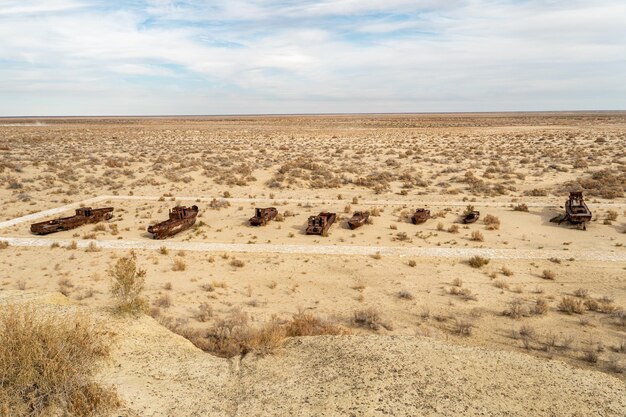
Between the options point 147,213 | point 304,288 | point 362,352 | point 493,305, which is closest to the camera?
point 362,352

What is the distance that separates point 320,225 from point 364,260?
11.5 feet

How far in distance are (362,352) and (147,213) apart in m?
16.8

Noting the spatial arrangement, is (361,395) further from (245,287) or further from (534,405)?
(245,287)

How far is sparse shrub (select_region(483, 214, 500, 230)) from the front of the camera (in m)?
17.5

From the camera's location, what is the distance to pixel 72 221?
18109 millimetres

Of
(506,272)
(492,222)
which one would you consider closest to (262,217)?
(492,222)

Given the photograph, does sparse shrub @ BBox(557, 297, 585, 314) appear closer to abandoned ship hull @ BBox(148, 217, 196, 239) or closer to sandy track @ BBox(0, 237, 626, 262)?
sandy track @ BBox(0, 237, 626, 262)

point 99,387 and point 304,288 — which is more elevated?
point 99,387

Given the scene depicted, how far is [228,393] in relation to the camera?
6379 mm

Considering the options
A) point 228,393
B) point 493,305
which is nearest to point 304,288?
point 493,305

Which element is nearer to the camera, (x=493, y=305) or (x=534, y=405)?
(x=534, y=405)

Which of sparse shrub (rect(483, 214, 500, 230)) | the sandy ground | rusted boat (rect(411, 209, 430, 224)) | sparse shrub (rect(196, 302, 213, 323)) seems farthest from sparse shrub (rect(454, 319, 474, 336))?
rusted boat (rect(411, 209, 430, 224))

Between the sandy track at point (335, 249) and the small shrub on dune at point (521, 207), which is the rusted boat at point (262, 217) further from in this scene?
the small shrub on dune at point (521, 207)

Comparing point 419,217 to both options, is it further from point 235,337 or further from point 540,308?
point 235,337
